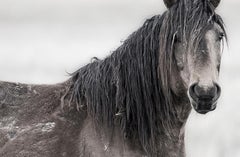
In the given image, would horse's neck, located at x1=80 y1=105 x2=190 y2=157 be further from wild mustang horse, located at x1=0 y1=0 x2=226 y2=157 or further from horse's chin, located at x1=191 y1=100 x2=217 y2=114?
horse's chin, located at x1=191 y1=100 x2=217 y2=114

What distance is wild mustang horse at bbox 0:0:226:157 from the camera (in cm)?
725

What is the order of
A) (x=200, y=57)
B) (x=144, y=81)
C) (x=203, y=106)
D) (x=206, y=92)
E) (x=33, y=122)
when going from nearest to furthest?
(x=206, y=92) < (x=203, y=106) < (x=200, y=57) < (x=144, y=81) < (x=33, y=122)

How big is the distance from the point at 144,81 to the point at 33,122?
53.1 inches

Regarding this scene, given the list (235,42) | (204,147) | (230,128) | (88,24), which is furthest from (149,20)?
(88,24)

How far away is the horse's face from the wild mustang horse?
13mm

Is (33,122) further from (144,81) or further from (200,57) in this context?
(200,57)

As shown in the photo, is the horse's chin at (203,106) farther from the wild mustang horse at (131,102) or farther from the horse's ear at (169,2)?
the horse's ear at (169,2)

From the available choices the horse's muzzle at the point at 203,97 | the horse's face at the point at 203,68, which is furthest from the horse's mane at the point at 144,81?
the horse's muzzle at the point at 203,97

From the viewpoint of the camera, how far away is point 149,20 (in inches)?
307

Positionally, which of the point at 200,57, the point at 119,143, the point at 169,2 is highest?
the point at 169,2

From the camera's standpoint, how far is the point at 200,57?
696 centimetres

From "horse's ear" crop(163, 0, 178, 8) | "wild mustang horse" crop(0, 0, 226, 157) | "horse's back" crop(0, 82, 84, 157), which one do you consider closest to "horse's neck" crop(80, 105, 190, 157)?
"wild mustang horse" crop(0, 0, 226, 157)

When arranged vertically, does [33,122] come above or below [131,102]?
below

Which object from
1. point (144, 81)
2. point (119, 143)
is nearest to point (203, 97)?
point (144, 81)
